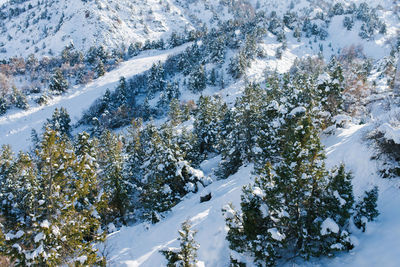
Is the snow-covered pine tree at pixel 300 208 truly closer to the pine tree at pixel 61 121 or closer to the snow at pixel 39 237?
the snow at pixel 39 237

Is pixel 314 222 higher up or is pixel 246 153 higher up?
pixel 314 222

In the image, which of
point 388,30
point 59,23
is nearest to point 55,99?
point 59,23

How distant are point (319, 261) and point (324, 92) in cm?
1847

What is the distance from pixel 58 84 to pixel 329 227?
114294 millimetres

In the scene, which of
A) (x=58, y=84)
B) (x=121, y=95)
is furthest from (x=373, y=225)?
(x=58, y=84)

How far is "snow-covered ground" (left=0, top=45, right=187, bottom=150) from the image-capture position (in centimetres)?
8306

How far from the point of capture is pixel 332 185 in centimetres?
1186

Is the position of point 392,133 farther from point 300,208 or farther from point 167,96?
point 167,96

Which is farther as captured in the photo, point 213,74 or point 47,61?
point 47,61

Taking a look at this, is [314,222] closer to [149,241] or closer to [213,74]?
[149,241]

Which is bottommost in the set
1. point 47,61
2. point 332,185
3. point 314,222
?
point 314,222

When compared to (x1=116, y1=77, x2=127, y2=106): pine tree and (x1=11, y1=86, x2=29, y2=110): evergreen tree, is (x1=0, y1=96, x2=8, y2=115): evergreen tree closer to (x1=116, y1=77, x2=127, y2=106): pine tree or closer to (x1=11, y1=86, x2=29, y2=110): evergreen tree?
(x1=11, y1=86, x2=29, y2=110): evergreen tree

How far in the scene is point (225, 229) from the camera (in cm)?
1709

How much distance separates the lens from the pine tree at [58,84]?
10144cm
